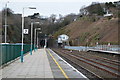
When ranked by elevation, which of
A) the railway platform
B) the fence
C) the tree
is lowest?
the railway platform

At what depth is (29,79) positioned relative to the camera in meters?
14.7

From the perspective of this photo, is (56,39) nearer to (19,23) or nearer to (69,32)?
(69,32)

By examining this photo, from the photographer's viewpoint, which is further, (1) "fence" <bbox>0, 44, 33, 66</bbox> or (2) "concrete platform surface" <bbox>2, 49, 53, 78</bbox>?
(1) "fence" <bbox>0, 44, 33, 66</bbox>

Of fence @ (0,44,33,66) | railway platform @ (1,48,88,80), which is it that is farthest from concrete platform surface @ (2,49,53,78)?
fence @ (0,44,33,66)

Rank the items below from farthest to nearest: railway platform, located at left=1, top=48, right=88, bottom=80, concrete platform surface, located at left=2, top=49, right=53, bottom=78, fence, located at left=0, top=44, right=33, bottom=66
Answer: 1. fence, located at left=0, top=44, right=33, bottom=66
2. concrete platform surface, located at left=2, top=49, right=53, bottom=78
3. railway platform, located at left=1, top=48, right=88, bottom=80

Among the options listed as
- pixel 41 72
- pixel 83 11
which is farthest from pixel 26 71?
pixel 83 11

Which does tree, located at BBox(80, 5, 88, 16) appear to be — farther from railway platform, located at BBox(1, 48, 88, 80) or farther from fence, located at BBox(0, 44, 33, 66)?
railway platform, located at BBox(1, 48, 88, 80)

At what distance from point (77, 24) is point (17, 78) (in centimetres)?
15871

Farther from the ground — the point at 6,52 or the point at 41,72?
the point at 6,52

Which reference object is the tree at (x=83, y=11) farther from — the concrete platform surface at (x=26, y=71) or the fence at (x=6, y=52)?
the concrete platform surface at (x=26, y=71)

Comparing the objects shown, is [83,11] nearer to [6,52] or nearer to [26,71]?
[6,52]

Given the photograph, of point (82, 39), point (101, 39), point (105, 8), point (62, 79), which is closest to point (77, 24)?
point (105, 8)

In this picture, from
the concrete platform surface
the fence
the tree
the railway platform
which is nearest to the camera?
the railway platform

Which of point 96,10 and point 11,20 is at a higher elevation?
point 96,10
